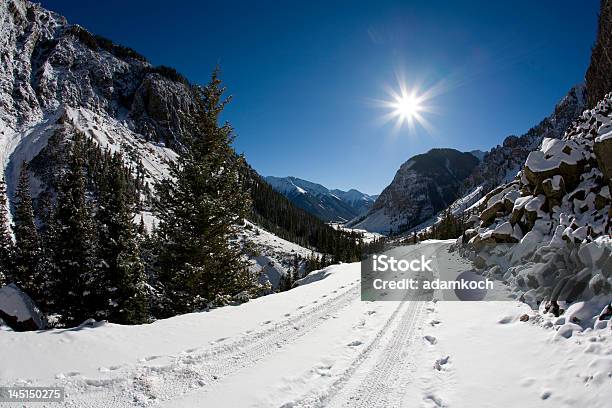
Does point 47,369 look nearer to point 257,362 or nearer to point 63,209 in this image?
point 257,362

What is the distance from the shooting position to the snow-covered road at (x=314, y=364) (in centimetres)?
475

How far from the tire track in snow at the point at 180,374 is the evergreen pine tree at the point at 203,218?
4.45 metres

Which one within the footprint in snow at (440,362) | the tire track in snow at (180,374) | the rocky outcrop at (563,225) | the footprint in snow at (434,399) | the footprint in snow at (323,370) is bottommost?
the footprint in snow at (434,399)

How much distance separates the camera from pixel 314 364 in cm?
632

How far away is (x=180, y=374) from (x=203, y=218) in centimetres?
802

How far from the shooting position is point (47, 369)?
4984mm

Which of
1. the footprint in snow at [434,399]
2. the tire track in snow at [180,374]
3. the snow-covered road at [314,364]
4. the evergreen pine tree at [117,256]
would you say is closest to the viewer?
the tire track in snow at [180,374]

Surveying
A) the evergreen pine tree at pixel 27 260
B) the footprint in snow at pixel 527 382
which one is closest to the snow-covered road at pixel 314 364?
the footprint in snow at pixel 527 382

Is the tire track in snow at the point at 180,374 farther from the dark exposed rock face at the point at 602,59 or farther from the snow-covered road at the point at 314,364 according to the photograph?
the dark exposed rock face at the point at 602,59

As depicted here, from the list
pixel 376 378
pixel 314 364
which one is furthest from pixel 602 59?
pixel 314 364

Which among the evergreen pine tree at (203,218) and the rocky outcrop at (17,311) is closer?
the rocky outcrop at (17,311)

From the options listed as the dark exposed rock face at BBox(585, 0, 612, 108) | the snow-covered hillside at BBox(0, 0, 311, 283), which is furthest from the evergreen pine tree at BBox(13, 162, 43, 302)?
the dark exposed rock face at BBox(585, 0, 612, 108)

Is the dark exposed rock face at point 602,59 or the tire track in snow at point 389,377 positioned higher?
the dark exposed rock face at point 602,59

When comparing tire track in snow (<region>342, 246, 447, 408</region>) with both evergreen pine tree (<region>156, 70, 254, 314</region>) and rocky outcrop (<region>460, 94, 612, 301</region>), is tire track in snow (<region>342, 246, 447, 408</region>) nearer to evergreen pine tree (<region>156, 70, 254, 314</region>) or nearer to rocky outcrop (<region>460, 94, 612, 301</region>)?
rocky outcrop (<region>460, 94, 612, 301</region>)
